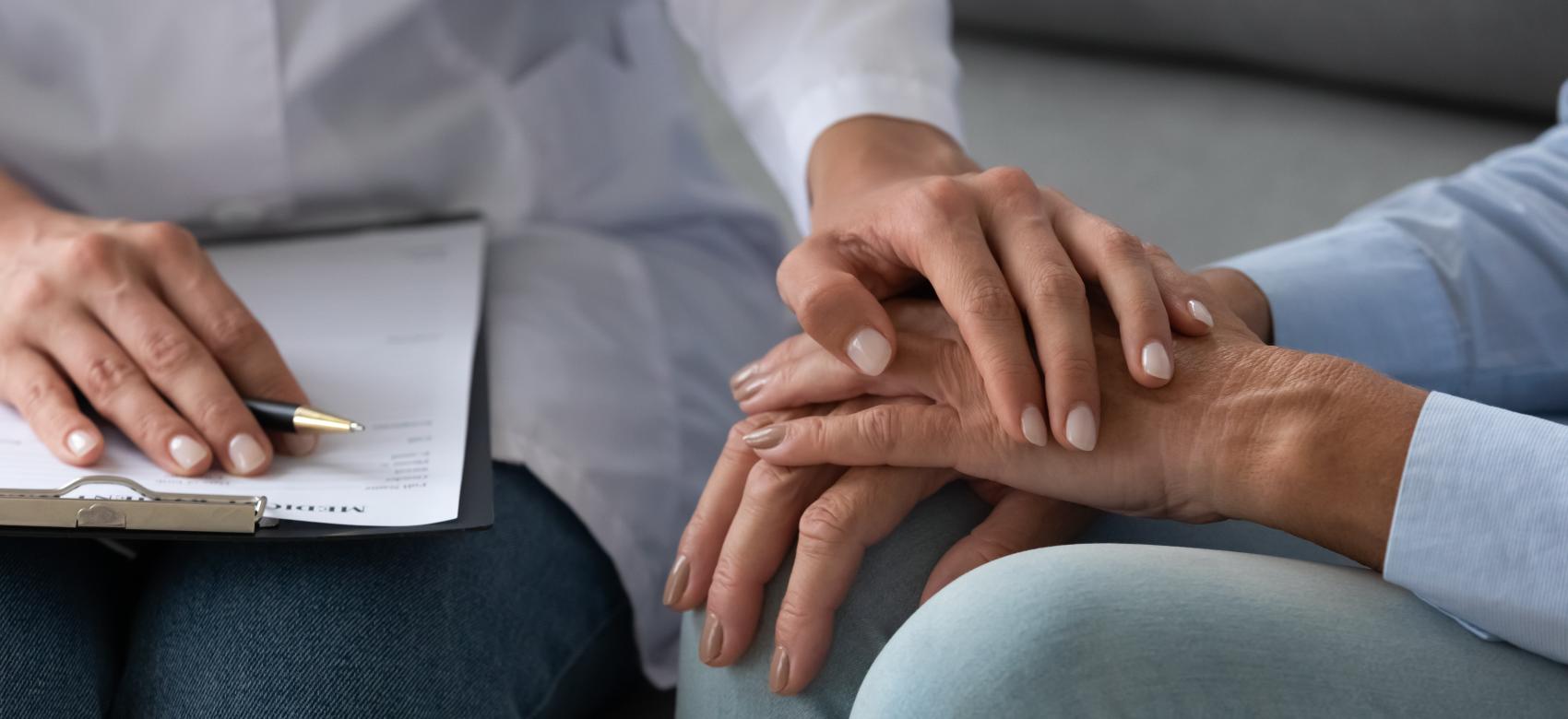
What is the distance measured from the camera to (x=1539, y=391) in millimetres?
753

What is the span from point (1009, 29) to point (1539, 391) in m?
1.21

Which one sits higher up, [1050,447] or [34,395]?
[1050,447]

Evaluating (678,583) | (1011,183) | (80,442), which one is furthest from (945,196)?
(80,442)

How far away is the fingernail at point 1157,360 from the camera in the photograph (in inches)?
24.0

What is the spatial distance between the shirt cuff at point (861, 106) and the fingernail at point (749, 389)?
22 centimetres

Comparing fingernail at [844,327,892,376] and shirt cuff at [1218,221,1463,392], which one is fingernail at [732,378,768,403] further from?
shirt cuff at [1218,221,1463,392]

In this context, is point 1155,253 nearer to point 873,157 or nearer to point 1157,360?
point 1157,360

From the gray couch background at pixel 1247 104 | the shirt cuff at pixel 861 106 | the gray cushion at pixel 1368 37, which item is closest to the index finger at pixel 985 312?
the shirt cuff at pixel 861 106

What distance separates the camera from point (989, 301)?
640 mm

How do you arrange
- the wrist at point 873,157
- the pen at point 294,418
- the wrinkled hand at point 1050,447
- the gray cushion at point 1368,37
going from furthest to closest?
the gray cushion at point 1368,37
the wrist at point 873,157
the pen at point 294,418
the wrinkled hand at point 1050,447

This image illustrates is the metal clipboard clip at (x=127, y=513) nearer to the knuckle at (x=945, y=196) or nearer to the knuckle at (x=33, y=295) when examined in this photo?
the knuckle at (x=33, y=295)

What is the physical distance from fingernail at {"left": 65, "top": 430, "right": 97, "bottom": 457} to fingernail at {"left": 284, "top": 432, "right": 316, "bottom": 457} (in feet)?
0.30

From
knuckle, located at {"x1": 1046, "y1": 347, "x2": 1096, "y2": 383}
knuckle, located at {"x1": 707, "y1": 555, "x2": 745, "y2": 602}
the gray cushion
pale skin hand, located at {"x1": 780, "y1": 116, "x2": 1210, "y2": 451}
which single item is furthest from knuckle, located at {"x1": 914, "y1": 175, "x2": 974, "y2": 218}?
the gray cushion

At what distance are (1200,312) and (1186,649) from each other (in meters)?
0.20
